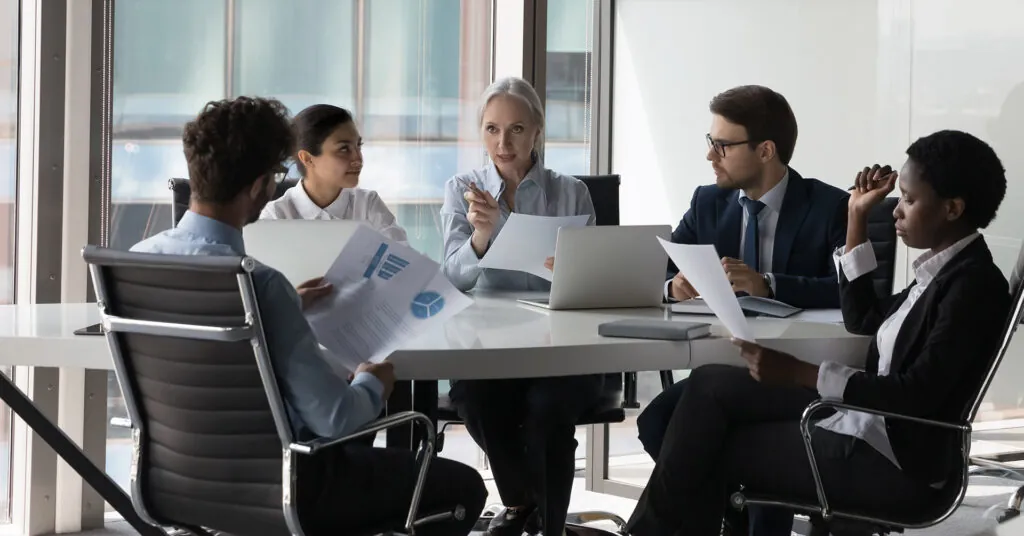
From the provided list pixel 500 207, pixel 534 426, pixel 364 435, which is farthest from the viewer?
pixel 500 207

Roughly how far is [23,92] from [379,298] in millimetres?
2267

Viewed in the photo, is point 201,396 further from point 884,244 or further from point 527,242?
point 884,244

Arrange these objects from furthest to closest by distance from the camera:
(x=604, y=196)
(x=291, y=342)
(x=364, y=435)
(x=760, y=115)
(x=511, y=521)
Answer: (x=604, y=196) < (x=511, y=521) < (x=760, y=115) < (x=364, y=435) < (x=291, y=342)

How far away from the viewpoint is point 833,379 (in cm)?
216

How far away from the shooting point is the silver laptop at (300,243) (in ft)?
7.71

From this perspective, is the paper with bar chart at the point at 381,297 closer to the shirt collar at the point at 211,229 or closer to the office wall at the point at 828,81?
the shirt collar at the point at 211,229

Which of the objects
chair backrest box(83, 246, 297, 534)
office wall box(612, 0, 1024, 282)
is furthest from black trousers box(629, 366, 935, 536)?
office wall box(612, 0, 1024, 282)

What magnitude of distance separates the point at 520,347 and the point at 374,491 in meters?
0.36

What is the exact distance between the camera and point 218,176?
1.89 m

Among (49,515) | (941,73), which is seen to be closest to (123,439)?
(49,515)

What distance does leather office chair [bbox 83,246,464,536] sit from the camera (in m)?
Answer: 1.71

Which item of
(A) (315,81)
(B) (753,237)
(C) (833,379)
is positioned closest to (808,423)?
(C) (833,379)

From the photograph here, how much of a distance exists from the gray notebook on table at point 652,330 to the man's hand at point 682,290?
0.65 metres

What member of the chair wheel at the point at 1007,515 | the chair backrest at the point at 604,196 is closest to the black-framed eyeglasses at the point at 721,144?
the chair backrest at the point at 604,196
